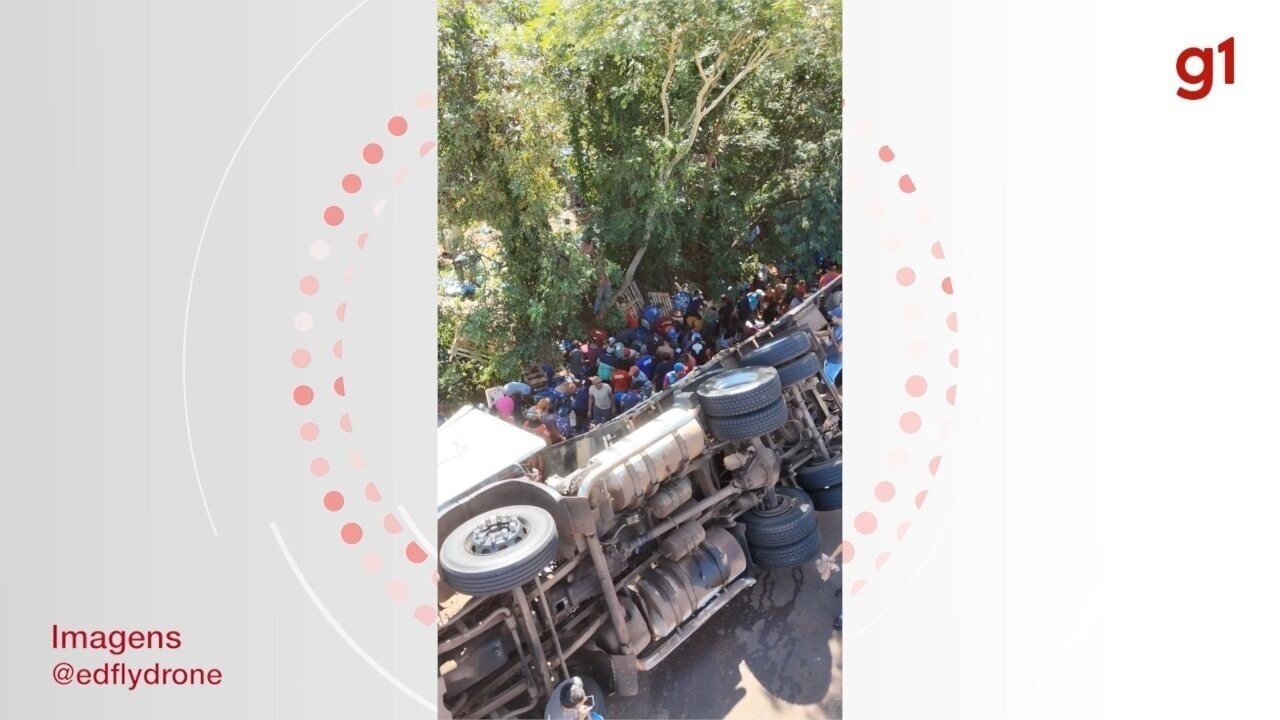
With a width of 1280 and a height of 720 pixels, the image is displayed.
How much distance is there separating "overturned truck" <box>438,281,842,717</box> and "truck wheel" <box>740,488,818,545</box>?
10mm

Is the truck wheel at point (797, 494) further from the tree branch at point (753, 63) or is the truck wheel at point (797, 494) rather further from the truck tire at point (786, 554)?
the tree branch at point (753, 63)

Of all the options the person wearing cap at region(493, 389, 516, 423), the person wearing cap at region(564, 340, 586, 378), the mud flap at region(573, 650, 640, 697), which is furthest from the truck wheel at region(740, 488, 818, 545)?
the person wearing cap at region(564, 340, 586, 378)

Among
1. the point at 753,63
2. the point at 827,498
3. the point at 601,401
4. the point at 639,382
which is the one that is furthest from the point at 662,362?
the point at 753,63

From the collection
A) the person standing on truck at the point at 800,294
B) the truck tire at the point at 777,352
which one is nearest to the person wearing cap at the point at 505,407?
the truck tire at the point at 777,352

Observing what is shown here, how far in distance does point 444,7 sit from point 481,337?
328 centimetres

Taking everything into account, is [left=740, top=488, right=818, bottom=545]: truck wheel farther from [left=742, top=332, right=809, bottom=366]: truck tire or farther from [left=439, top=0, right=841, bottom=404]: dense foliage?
[left=439, top=0, right=841, bottom=404]: dense foliage

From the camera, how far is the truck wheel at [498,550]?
13.3ft

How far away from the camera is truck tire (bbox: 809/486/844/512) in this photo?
6473mm

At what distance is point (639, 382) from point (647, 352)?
0.82 meters

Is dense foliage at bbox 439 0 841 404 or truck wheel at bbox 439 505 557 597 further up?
dense foliage at bbox 439 0 841 404

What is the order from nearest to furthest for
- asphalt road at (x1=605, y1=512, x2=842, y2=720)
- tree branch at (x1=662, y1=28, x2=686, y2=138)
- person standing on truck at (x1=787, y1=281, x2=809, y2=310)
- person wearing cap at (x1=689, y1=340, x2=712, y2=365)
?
1. asphalt road at (x1=605, y1=512, x2=842, y2=720)
2. person wearing cap at (x1=689, y1=340, x2=712, y2=365)
3. person standing on truck at (x1=787, y1=281, x2=809, y2=310)
4. tree branch at (x1=662, y1=28, x2=686, y2=138)
